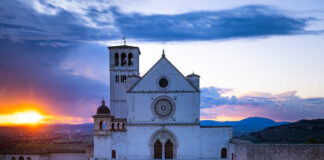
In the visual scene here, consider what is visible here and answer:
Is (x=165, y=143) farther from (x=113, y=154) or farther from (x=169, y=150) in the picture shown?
A: (x=113, y=154)

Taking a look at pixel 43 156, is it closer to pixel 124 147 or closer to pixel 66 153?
pixel 66 153

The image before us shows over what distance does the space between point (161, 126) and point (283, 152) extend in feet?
44.8

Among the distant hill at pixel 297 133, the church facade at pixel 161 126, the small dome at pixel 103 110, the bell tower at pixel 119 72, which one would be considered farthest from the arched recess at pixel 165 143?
the distant hill at pixel 297 133

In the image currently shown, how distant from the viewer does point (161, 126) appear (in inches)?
1385

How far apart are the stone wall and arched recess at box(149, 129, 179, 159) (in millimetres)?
7918

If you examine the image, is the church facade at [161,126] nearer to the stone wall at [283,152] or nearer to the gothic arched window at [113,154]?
the gothic arched window at [113,154]

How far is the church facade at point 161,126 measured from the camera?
3478 cm

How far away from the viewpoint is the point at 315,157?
73.6 feet

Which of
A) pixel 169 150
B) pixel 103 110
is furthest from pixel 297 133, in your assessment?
pixel 103 110

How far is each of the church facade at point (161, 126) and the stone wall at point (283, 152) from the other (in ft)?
19.9

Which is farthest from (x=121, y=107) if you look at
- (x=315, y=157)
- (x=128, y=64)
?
(x=315, y=157)

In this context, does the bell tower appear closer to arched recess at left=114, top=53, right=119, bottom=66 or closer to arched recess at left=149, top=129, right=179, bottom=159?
arched recess at left=114, top=53, right=119, bottom=66

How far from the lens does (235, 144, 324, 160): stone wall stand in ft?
73.8

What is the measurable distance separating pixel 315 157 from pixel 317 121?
7018cm
